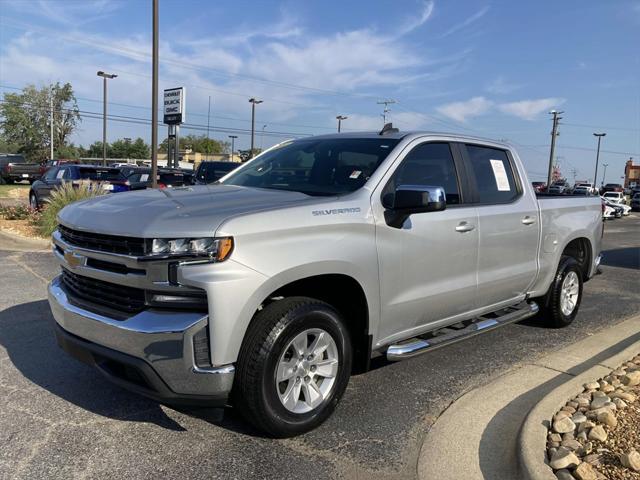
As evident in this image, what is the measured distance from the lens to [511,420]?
3.77m

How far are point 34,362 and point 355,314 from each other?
2.66 meters

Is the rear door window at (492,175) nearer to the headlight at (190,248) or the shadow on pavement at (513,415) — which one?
the shadow on pavement at (513,415)

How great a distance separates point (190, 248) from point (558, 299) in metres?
4.40

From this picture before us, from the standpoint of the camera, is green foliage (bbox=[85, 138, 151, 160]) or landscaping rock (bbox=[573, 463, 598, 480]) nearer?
landscaping rock (bbox=[573, 463, 598, 480])

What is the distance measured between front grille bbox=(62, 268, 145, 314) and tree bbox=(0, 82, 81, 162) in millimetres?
84469

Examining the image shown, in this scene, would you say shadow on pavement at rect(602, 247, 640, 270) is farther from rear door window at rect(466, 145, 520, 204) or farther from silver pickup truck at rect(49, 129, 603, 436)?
silver pickup truck at rect(49, 129, 603, 436)

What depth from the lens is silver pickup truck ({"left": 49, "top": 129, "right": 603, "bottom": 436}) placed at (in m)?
2.89

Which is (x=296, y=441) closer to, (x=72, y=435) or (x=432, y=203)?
(x=72, y=435)

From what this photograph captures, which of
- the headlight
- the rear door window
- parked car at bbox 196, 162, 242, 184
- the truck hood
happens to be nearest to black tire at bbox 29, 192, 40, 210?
parked car at bbox 196, 162, 242, 184

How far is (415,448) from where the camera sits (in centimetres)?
339

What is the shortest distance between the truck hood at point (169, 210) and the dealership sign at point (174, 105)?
69.2 feet

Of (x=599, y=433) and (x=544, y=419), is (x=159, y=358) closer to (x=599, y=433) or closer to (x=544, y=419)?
(x=544, y=419)

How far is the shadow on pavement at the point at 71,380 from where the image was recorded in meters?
3.59

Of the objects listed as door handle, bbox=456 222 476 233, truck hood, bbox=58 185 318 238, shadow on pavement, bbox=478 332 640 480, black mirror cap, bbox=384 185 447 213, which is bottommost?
shadow on pavement, bbox=478 332 640 480
